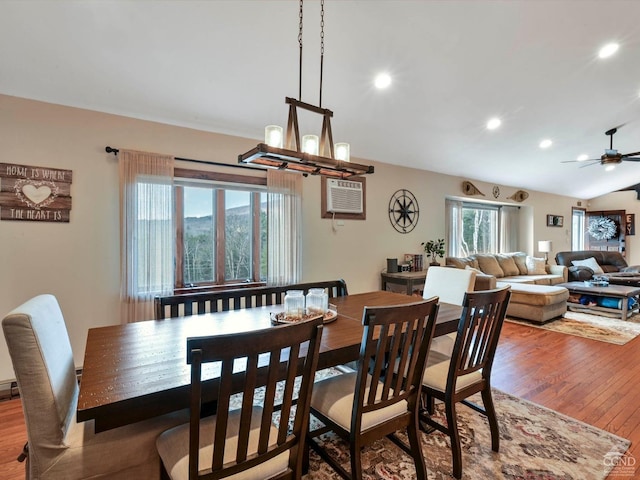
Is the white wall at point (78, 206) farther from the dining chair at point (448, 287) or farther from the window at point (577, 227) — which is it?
the window at point (577, 227)

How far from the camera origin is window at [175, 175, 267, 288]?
10.9 ft

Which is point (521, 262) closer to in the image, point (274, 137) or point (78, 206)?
point (274, 137)

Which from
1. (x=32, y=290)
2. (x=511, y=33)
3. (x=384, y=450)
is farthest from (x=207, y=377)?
(x=511, y=33)

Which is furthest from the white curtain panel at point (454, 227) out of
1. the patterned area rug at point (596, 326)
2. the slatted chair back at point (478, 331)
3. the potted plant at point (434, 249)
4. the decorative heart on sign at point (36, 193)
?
the decorative heart on sign at point (36, 193)

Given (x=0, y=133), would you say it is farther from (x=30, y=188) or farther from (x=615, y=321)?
(x=615, y=321)

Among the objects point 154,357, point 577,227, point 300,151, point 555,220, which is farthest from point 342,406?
point 577,227

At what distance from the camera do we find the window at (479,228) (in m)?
6.29

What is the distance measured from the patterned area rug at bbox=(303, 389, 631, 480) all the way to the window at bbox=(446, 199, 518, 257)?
4162 mm

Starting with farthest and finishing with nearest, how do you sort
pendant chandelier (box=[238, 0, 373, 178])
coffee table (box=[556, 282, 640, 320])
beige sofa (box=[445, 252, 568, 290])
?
beige sofa (box=[445, 252, 568, 290])
coffee table (box=[556, 282, 640, 320])
pendant chandelier (box=[238, 0, 373, 178])

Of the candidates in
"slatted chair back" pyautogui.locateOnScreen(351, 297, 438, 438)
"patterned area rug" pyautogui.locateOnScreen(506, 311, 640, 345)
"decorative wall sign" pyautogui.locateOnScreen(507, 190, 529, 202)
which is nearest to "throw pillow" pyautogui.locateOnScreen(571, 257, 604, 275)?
"decorative wall sign" pyautogui.locateOnScreen(507, 190, 529, 202)

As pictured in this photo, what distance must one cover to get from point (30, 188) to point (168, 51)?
157 cm

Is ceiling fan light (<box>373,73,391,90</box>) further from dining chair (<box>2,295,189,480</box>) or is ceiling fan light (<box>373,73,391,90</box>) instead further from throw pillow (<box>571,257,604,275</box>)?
throw pillow (<box>571,257,604,275</box>)

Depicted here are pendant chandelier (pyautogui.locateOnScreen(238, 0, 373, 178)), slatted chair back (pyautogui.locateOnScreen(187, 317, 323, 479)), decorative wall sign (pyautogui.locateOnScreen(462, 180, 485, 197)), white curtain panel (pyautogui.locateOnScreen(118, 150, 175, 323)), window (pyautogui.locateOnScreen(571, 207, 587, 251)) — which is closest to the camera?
slatted chair back (pyautogui.locateOnScreen(187, 317, 323, 479))

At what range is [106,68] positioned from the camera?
8.02 ft
